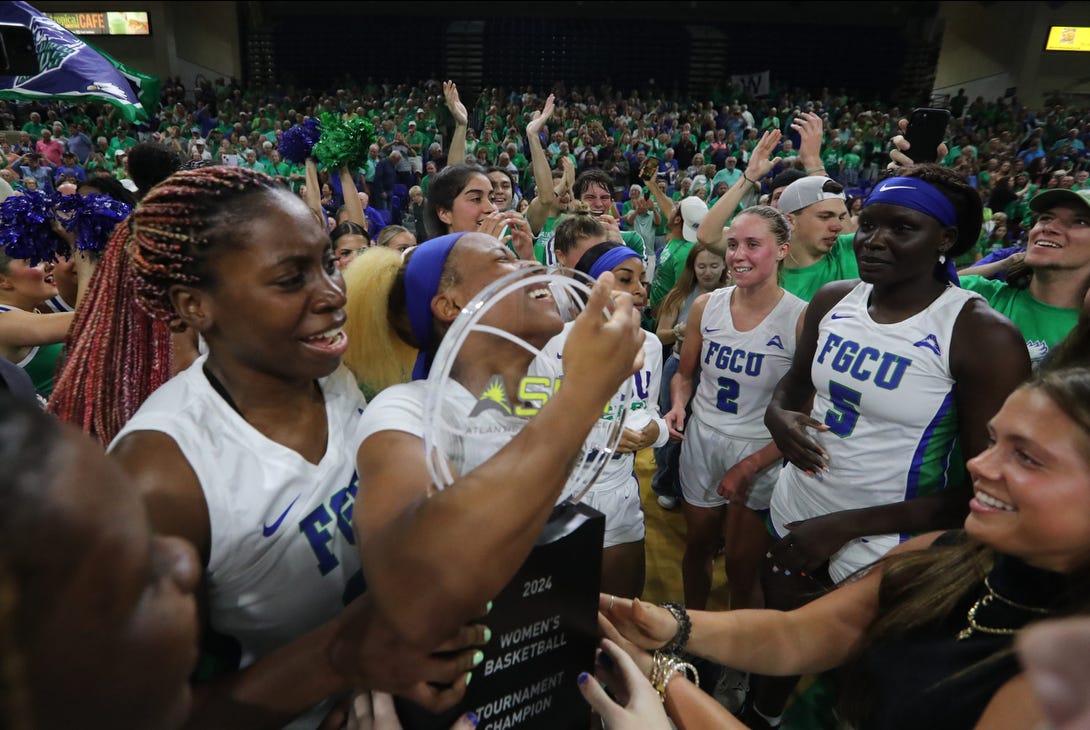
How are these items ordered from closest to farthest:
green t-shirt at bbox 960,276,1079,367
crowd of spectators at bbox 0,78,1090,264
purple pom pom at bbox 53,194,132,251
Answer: purple pom pom at bbox 53,194,132,251 → green t-shirt at bbox 960,276,1079,367 → crowd of spectators at bbox 0,78,1090,264

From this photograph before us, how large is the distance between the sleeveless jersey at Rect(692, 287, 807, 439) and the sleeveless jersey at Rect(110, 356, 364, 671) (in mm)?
2155

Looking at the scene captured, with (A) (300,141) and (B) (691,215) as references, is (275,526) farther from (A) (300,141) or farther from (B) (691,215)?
(B) (691,215)

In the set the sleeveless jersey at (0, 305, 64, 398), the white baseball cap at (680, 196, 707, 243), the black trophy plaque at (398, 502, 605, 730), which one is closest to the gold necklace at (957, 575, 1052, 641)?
the black trophy plaque at (398, 502, 605, 730)

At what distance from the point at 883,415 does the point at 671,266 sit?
2.88m

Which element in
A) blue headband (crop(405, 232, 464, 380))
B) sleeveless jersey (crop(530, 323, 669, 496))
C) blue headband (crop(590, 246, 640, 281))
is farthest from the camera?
blue headband (crop(590, 246, 640, 281))

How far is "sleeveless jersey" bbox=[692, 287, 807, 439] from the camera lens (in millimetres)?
2918

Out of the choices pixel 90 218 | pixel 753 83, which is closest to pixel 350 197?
pixel 90 218

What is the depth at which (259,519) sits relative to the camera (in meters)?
1.12

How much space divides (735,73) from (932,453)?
946 inches

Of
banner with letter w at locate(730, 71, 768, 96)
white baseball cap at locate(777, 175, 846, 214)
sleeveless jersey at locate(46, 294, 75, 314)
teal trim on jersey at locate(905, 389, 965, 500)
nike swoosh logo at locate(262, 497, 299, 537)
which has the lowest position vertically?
teal trim on jersey at locate(905, 389, 965, 500)

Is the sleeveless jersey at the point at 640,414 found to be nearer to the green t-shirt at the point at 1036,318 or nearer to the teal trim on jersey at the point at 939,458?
the teal trim on jersey at the point at 939,458

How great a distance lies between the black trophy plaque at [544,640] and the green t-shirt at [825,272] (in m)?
2.85

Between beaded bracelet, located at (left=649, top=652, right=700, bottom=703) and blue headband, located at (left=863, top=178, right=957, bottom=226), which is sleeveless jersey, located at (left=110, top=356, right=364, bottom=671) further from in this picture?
blue headband, located at (left=863, top=178, right=957, bottom=226)

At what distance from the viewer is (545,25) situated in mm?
22469
